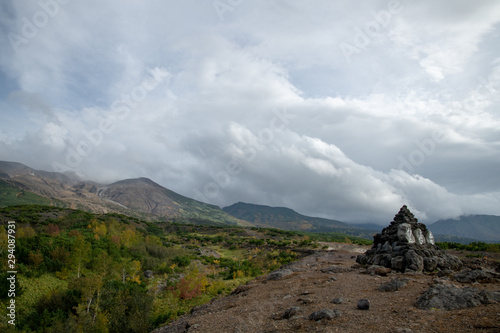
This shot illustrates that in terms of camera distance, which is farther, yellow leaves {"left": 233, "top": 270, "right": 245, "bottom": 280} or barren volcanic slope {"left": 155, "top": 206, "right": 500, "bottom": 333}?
yellow leaves {"left": 233, "top": 270, "right": 245, "bottom": 280}

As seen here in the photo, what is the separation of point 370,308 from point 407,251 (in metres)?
13.6

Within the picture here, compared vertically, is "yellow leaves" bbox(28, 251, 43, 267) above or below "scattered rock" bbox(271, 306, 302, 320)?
below

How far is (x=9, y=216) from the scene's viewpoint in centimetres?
5969

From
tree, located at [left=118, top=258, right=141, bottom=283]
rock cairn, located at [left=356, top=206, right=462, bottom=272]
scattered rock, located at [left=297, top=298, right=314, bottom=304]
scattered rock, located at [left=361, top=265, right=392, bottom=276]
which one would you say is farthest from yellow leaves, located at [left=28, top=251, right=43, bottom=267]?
rock cairn, located at [left=356, top=206, right=462, bottom=272]

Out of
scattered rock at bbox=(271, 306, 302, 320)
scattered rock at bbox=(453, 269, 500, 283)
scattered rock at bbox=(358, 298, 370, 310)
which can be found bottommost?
scattered rock at bbox=(271, 306, 302, 320)

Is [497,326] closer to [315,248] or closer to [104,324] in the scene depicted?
[104,324]

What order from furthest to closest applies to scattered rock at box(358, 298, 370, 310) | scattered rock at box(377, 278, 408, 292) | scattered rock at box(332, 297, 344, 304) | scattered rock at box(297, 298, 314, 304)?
scattered rock at box(377, 278, 408, 292), scattered rock at box(297, 298, 314, 304), scattered rock at box(332, 297, 344, 304), scattered rock at box(358, 298, 370, 310)

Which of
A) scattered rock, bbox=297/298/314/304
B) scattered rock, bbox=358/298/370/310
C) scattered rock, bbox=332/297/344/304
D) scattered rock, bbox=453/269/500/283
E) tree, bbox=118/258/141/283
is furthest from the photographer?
tree, bbox=118/258/141/283

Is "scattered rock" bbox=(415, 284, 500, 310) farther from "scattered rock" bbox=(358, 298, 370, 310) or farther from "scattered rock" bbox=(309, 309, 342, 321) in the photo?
"scattered rock" bbox=(309, 309, 342, 321)

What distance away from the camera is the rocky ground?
31.1ft

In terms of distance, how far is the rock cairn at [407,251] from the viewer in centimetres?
2127

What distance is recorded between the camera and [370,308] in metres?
12.2

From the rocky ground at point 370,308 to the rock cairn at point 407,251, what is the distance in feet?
7.77

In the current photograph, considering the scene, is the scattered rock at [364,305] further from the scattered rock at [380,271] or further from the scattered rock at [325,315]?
the scattered rock at [380,271]
